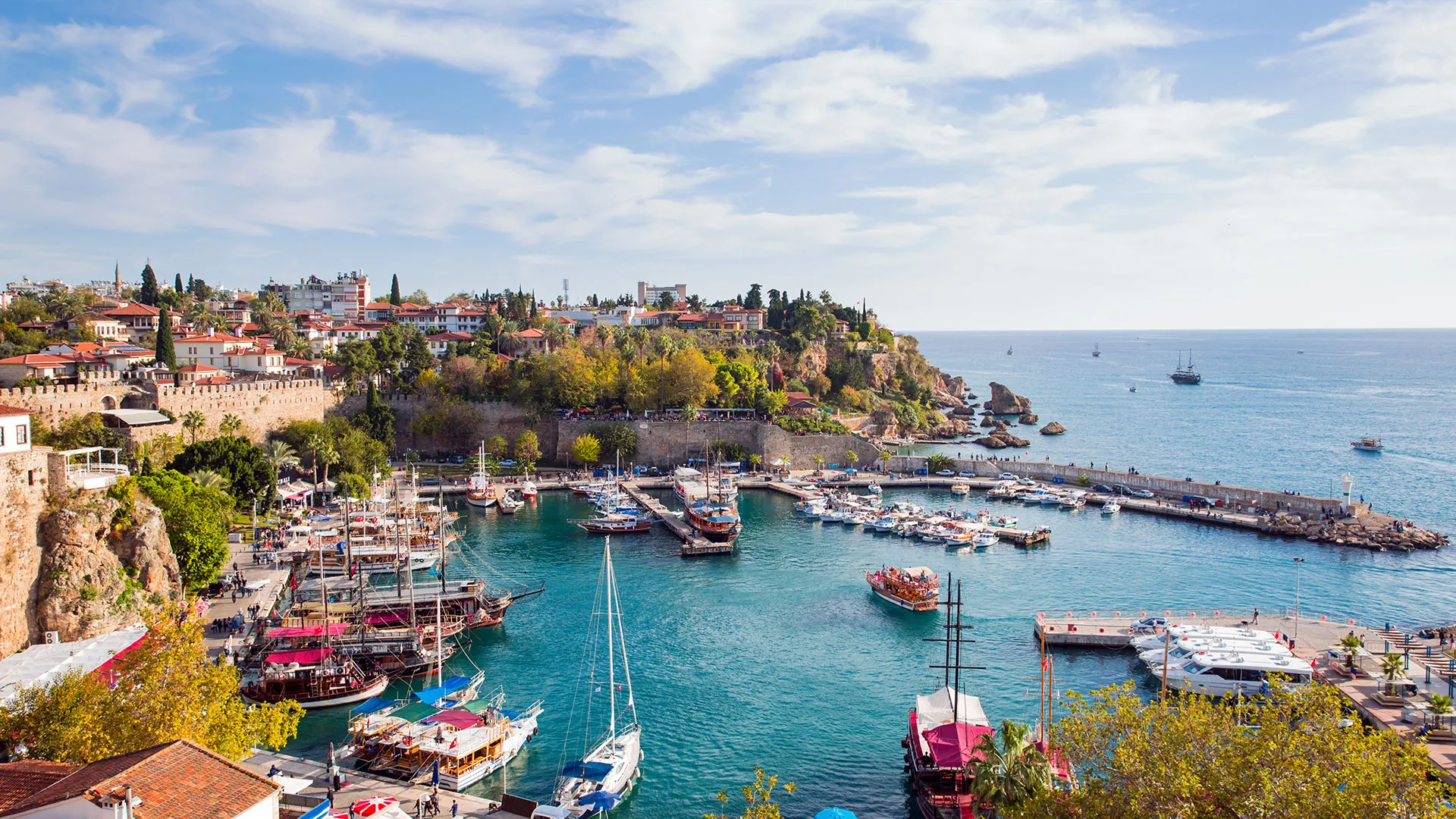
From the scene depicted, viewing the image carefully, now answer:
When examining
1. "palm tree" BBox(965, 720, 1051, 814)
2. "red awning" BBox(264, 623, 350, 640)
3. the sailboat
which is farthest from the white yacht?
"red awning" BBox(264, 623, 350, 640)

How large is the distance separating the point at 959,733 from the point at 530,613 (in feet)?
65.5

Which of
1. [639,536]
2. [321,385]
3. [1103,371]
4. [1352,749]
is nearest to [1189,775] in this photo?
[1352,749]

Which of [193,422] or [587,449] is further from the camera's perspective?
[587,449]

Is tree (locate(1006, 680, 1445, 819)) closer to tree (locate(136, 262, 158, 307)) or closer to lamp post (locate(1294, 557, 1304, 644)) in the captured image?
lamp post (locate(1294, 557, 1304, 644))

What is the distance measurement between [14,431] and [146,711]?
16.4 m

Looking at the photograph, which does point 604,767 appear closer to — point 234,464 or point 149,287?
point 234,464

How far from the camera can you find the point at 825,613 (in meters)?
38.2

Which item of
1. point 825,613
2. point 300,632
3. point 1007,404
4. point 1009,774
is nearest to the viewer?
point 1009,774

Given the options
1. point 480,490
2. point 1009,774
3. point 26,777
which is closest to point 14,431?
point 26,777

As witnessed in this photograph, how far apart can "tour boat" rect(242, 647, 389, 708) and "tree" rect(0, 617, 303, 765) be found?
9.05 m

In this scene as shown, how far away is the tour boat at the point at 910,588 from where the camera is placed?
127 ft

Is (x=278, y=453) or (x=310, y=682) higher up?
(x=278, y=453)

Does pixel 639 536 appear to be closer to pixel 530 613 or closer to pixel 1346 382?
pixel 530 613

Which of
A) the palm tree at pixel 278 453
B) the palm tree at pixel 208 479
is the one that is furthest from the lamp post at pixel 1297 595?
the palm tree at pixel 278 453
